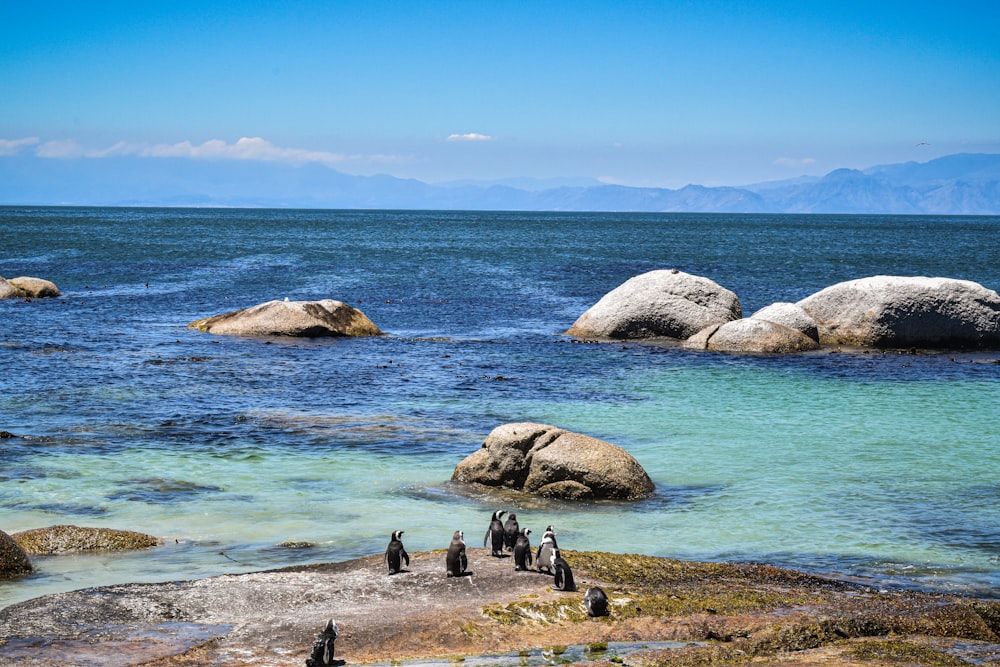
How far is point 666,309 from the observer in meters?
34.5

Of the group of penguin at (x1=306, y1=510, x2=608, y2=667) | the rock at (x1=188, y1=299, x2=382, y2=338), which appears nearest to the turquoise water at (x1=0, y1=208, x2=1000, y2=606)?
the rock at (x1=188, y1=299, x2=382, y2=338)

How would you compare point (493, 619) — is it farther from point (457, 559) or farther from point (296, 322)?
point (296, 322)

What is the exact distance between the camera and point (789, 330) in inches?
1267

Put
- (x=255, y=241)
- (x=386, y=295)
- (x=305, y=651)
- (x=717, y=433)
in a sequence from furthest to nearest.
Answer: (x=255, y=241) < (x=386, y=295) < (x=717, y=433) < (x=305, y=651)

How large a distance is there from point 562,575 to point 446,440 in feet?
30.3

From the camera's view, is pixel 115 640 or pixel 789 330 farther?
pixel 789 330

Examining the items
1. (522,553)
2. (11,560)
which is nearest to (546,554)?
(522,553)

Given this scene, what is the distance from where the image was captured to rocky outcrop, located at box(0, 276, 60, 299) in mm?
46219

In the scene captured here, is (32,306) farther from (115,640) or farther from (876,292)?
(115,640)

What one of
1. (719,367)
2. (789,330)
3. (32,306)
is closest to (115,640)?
(719,367)

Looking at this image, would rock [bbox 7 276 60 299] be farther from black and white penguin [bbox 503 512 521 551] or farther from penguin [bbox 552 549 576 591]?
penguin [bbox 552 549 576 591]

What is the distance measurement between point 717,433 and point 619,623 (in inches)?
442

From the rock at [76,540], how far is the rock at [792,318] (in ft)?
75.1

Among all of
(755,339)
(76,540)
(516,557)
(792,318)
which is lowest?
(76,540)
